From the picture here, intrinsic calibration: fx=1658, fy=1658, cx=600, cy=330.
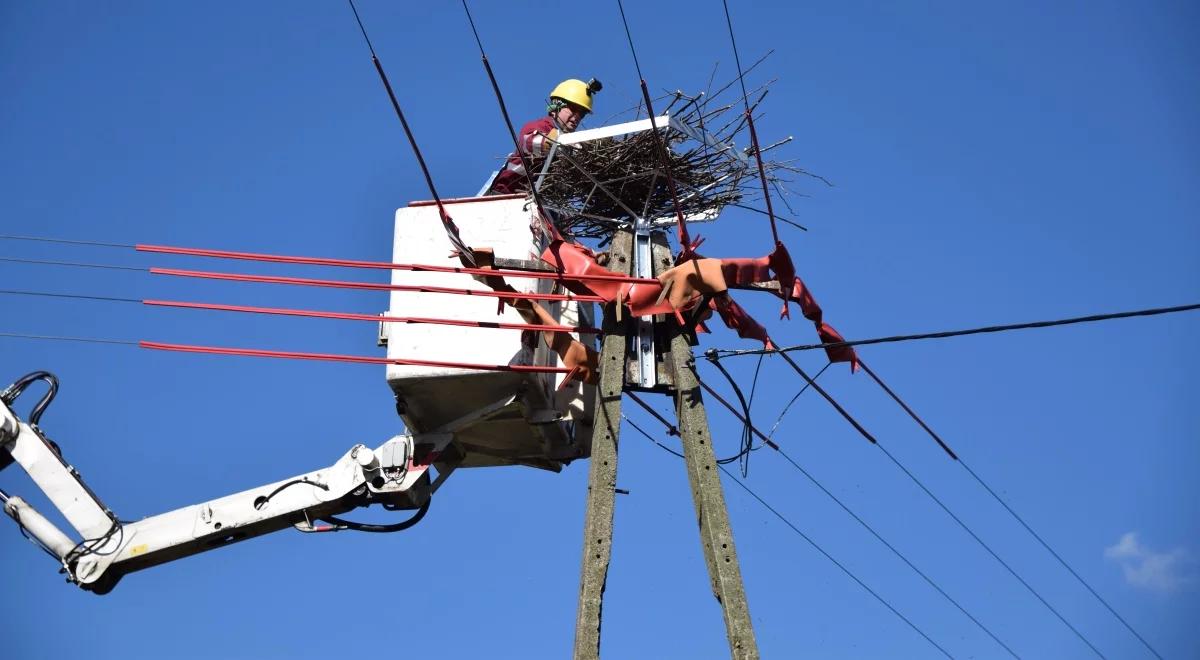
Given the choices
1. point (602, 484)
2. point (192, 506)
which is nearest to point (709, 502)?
point (602, 484)

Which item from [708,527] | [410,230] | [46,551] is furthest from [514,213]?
[46,551]

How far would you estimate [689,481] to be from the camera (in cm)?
1177

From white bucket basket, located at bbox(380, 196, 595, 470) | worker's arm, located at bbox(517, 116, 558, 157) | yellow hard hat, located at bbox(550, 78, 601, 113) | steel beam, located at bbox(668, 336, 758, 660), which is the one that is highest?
yellow hard hat, located at bbox(550, 78, 601, 113)

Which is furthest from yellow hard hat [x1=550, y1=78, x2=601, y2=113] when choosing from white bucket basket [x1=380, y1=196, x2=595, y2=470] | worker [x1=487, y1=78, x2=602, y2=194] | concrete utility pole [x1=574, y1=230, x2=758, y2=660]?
concrete utility pole [x1=574, y1=230, x2=758, y2=660]

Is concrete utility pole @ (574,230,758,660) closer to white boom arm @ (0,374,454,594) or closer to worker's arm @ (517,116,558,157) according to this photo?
worker's arm @ (517,116,558,157)

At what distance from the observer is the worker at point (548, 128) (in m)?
14.1

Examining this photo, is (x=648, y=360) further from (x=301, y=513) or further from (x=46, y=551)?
(x=46, y=551)

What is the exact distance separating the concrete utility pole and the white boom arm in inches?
104

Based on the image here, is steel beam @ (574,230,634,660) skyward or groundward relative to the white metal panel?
groundward

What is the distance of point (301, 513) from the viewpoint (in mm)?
14508

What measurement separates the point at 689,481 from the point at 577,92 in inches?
217

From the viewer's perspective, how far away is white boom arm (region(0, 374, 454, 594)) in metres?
14.4

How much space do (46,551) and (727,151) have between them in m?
6.86

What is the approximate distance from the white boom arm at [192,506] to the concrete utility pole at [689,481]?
263cm
